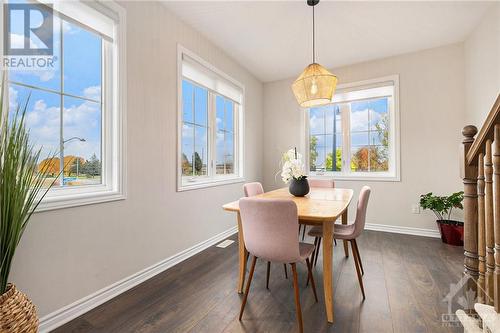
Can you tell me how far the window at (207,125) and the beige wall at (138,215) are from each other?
0.17m

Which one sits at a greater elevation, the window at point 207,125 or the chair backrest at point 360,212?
the window at point 207,125

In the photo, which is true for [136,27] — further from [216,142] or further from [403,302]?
[403,302]

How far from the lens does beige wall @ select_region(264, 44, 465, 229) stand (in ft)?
10.7

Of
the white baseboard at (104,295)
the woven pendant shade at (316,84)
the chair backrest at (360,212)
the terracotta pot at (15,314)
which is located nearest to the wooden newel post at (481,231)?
the chair backrest at (360,212)

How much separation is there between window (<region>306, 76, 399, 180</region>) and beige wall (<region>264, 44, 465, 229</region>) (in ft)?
0.46

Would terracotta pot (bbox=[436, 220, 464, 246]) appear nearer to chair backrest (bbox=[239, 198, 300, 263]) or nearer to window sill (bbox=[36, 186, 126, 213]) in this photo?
chair backrest (bbox=[239, 198, 300, 263])

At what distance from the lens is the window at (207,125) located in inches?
111

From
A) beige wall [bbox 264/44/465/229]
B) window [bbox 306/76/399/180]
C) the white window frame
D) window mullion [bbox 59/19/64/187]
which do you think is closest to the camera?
window mullion [bbox 59/19/64/187]

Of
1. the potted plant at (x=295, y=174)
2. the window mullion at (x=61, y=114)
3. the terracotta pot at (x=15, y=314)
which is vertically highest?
the window mullion at (x=61, y=114)

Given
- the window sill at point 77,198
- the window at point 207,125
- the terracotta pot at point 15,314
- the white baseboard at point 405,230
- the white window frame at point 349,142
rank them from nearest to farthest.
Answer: the terracotta pot at point 15,314, the window sill at point 77,198, the window at point 207,125, the white baseboard at point 405,230, the white window frame at point 349,142

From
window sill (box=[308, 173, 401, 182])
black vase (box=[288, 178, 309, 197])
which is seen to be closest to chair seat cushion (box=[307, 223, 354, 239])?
black vase (box=[288, 178, 309, 197])

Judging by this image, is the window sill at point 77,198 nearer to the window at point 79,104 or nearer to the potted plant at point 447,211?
the window at point 79,104

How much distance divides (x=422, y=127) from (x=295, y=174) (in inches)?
96.5

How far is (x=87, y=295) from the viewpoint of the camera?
5.67 feet
